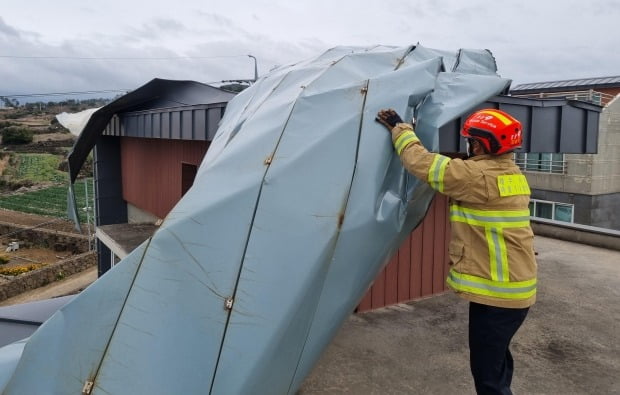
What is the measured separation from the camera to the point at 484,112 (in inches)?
109

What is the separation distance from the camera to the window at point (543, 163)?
2363cm

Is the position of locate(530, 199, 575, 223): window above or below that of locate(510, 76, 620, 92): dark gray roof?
below

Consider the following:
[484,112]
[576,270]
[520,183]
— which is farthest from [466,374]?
[576,270]

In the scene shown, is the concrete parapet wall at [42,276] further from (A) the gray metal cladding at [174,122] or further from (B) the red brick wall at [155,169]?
(A) the gray metal cladding at [174,122]

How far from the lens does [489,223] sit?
8.75 ft

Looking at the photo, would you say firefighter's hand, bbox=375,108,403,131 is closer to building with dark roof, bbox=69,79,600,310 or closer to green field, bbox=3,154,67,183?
building with dark roof, bbox=69,79,600,310

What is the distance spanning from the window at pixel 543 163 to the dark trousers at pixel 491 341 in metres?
22.2

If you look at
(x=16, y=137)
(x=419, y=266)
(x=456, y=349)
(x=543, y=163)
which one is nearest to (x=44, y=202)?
(x=16, y=137)

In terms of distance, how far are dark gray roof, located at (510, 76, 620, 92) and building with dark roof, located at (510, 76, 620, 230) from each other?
1937 millimetres

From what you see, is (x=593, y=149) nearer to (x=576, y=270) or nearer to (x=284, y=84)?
(x=576, y=270)

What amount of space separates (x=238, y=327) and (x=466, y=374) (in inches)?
104

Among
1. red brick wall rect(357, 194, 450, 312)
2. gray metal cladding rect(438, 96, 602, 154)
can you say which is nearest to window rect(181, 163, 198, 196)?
red brick wall rect(357, 194, 450, 312)

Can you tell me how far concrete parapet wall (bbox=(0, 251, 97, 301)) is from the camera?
19.0 meters

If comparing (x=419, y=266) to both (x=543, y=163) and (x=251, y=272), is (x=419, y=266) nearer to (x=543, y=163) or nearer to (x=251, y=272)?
(x=251, y=272)
